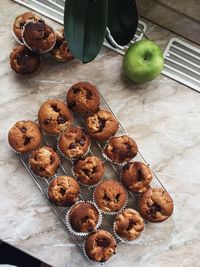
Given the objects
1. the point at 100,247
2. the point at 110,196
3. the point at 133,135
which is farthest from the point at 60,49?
the point at 100,247

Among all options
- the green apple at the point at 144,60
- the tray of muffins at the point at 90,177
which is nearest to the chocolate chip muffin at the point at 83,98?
the tray of muffins at the point at 90,177

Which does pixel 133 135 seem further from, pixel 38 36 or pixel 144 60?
pixel 38 36

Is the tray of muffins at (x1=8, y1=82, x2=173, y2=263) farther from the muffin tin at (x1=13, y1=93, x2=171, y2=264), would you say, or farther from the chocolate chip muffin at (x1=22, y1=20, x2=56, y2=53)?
the chocolate chip muffin at (x1=22, y1=20, x2=56, y2=53)

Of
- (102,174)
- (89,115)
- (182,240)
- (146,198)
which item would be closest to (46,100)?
(89,115)

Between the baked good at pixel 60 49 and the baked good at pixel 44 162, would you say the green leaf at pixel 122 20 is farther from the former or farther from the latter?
the baked good at pixel 44 162

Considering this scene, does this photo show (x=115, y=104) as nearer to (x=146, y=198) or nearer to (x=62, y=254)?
(x=146, y=198)
